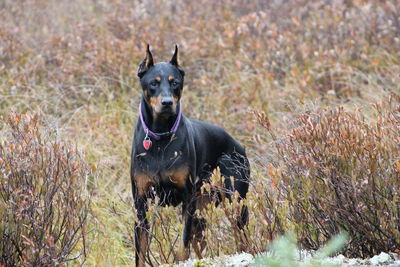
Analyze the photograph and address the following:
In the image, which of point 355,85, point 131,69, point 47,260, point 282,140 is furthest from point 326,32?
point 47,260

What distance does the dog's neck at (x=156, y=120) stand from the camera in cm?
491

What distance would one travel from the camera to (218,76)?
333 inches

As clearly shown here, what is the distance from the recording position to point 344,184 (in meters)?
3.83

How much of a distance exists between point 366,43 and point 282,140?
4735 mm

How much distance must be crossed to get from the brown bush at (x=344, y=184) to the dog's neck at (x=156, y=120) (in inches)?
45.9

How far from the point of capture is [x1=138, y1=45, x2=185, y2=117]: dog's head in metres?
Result: 4.74

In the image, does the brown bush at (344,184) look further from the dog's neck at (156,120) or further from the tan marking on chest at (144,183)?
the dog's neck at (156,120)

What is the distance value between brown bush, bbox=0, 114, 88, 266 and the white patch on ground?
30.2 inches

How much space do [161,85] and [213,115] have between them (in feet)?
9.26

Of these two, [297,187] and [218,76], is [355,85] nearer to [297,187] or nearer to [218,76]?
[218,76]

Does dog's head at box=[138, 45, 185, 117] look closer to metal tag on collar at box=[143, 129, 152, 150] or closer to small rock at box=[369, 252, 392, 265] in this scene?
metal tag on collar at box=[143, 129, 152, 150]

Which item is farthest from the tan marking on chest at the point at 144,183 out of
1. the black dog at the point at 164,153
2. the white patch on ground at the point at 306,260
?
the white patch on ground at the point at 306,260

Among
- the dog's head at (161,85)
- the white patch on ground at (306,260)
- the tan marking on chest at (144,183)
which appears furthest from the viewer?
the dog's head at (161,85)

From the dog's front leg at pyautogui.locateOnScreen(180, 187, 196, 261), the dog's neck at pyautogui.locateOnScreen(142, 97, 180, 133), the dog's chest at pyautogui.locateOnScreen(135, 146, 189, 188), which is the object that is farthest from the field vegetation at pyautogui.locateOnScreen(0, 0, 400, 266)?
the dog's neck at pyautogui.locateOnScreen(142, 97, 180, 133)
